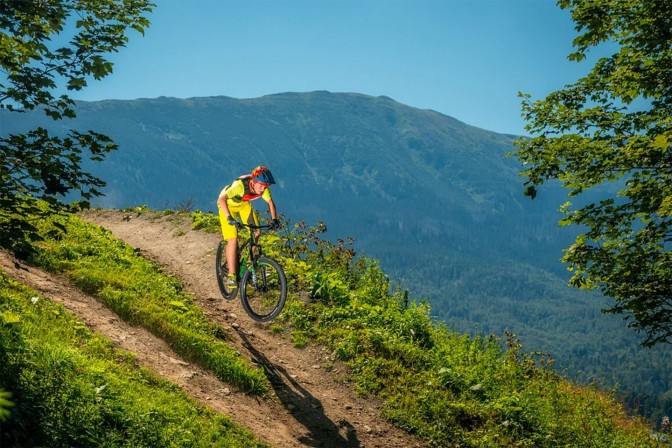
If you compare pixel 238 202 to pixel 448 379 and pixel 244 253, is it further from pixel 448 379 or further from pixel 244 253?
pixel 448 379

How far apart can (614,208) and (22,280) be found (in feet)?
43.1

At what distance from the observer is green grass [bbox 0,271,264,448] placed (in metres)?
6.39

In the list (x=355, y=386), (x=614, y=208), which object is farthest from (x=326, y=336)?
(x=614, y=208)

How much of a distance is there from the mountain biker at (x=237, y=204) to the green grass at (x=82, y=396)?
4115mm

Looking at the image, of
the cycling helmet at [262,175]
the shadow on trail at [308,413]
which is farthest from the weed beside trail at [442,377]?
the cycling helmet at [262,175]

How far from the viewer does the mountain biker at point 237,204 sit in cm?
1242

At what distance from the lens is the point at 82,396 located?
6.91 metres

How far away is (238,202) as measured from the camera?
12938 millimetres

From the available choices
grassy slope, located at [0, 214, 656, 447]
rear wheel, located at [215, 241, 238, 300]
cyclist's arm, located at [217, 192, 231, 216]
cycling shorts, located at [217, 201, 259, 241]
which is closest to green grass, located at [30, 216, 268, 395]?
grassy slope, located at [0, 214, 656, 447]

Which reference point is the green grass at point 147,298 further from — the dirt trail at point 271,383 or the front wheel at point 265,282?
the front wheel at point 265,282

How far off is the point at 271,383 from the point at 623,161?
30.6ft

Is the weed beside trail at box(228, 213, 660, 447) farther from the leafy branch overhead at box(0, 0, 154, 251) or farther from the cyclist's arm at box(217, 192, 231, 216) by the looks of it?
the leafy branch overhead at box(0, 0, 154, 251)

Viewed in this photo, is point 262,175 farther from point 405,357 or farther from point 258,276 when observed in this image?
point 405,357

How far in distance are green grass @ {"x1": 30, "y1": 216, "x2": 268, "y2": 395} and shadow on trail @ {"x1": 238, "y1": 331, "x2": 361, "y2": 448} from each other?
0.45 metres
